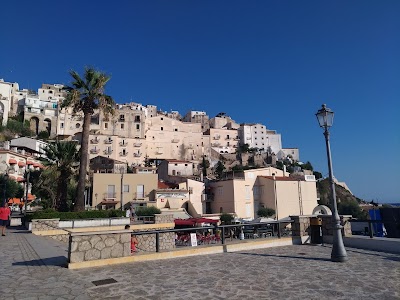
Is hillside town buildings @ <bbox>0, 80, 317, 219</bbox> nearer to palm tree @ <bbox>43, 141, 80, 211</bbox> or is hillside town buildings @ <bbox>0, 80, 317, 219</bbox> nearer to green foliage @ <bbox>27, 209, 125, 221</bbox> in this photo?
palm tree @ <bbox>43, 141, 80, 211</bbox>

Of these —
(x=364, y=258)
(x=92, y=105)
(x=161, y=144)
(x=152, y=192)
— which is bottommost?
(x=364, y=258)

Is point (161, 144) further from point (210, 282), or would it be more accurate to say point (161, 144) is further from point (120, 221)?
point (210, 282)

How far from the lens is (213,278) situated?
276 inches

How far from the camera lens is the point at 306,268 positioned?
320 inches

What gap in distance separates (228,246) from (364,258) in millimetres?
4521

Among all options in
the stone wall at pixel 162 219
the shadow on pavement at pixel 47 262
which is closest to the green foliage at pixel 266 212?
the stone wall at pixel 162 219

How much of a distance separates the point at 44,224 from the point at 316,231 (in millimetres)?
16431

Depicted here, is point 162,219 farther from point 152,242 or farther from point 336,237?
point 336,237

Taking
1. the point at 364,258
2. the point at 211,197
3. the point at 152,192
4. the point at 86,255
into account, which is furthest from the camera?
the point at 211,197

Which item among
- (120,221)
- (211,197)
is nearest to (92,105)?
(120,221)

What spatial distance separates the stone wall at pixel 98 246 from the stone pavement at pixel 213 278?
448 millimetres

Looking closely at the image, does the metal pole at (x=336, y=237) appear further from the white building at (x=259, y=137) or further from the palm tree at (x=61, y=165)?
the white building at (x=259, y=137)

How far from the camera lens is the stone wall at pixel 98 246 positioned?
313 inches

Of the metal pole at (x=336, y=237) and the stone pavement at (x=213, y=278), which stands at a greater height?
the metal pole at (x=336, y=237)
